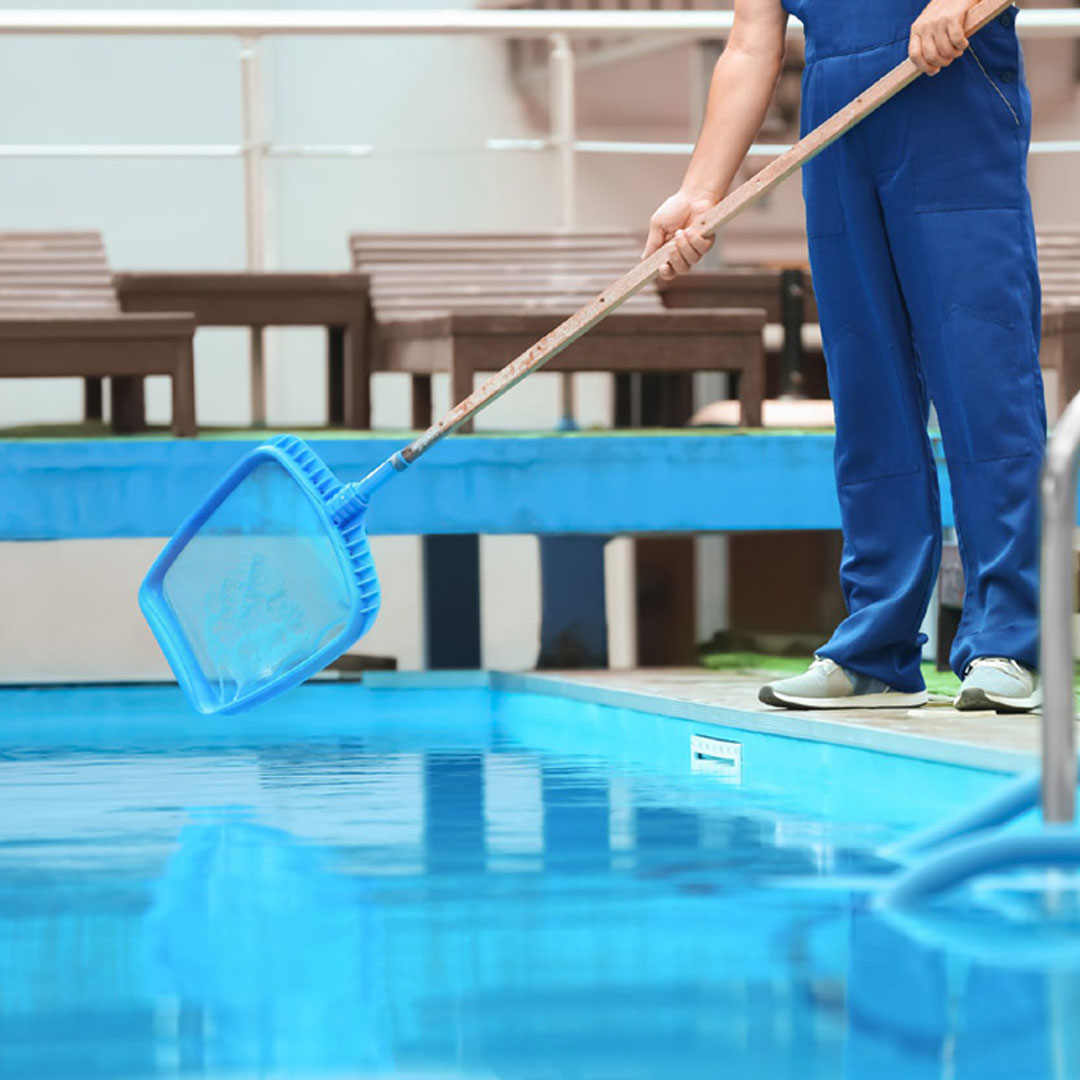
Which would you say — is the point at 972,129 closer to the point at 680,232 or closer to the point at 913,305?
the point at 913,305

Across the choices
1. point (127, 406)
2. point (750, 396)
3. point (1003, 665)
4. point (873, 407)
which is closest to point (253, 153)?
point (127, 406)

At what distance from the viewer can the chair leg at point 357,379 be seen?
4641mm

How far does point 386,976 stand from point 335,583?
136cm

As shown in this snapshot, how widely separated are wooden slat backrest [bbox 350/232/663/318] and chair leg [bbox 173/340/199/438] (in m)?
0.83

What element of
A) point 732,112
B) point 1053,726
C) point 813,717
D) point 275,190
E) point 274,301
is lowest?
point 813,717

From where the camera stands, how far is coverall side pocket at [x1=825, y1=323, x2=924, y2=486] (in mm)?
2703

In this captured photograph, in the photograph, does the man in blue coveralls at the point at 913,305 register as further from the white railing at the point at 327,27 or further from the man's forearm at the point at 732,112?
the white railing at the point at 327,27

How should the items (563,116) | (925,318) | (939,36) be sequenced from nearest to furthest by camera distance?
(939,36) → (925,318) → (563,116)

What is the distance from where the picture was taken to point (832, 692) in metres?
2.71

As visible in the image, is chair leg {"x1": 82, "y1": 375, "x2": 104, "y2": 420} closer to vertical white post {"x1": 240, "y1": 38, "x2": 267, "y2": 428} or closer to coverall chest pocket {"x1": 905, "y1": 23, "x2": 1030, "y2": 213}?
vertical white post {"x1": 240, "y1": 38, "x2": 267, "y2": 428}

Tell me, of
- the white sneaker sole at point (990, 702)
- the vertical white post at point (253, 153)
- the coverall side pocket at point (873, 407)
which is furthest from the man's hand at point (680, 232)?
the vertical white post at point (253, 153)

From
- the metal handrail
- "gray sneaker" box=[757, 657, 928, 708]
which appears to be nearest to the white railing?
the metal handrail

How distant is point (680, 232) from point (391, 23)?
258 cm

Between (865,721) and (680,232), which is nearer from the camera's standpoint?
(865,721)
